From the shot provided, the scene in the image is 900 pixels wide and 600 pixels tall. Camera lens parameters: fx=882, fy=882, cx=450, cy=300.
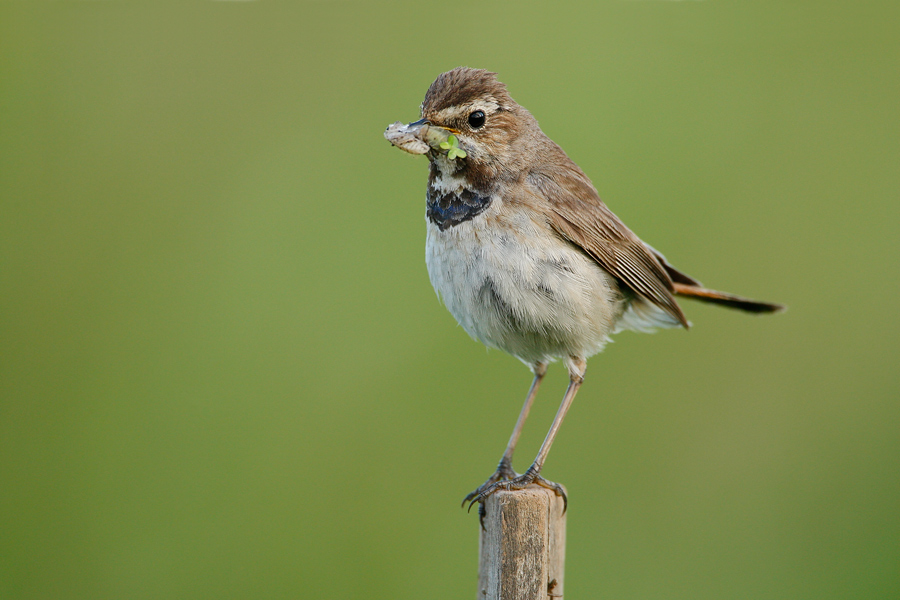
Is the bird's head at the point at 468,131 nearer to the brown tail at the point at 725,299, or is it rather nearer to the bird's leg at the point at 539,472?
the bird's leg at the point at 539,472

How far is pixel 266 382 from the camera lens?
25.5ft

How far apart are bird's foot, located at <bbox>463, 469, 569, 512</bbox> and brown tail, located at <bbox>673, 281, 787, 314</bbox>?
5.81 feet

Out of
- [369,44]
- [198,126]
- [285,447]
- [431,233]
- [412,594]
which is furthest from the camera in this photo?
[369,44]

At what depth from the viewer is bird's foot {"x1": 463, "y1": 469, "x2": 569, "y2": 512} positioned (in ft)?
15.6

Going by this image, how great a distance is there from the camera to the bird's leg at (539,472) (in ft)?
15.7

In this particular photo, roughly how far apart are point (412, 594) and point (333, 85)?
495 cm

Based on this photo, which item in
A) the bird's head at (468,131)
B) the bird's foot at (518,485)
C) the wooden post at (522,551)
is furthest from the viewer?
the bird's foot at (518,485)

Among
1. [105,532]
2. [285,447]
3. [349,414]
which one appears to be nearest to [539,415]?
[349,414]

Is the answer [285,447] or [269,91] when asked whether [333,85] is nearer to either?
[269,91]

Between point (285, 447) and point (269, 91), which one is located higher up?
point (269, 91)

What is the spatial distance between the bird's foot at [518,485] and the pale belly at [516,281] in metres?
0.77

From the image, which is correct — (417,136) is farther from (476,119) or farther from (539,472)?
(539,472)

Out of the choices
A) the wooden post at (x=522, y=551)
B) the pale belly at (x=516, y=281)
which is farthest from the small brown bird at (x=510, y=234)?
the wooden post at (x=522, y=551)

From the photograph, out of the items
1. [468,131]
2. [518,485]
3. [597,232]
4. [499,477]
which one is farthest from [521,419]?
[468,131]
